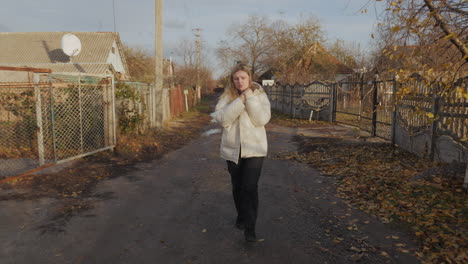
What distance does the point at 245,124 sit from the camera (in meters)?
3.62

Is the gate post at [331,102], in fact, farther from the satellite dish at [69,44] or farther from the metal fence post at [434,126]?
the satellite dish at [69,44]

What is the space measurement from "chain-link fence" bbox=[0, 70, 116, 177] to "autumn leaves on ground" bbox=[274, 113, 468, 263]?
15.6 ft

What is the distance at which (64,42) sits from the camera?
20.5m

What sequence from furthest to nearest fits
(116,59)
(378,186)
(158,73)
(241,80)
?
(116,59)
(158,73)
(378,186)
(241,80)

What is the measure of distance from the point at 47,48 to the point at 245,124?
33.1m

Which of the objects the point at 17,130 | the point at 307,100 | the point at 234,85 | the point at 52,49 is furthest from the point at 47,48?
the point at 234,85

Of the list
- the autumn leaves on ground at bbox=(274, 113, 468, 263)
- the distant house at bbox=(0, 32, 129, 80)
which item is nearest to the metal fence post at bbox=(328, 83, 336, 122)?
the autumn leaves on ground at bbox=(274, 113, 468, 263)

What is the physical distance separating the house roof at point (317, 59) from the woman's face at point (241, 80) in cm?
3294

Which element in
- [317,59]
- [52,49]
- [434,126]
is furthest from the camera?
[317,59]

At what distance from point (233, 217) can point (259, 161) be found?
1160 mm

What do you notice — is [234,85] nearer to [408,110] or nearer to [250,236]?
[250,236]

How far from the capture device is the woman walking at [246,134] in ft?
11.6

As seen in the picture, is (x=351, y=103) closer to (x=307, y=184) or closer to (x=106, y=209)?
(x=307, y=184)

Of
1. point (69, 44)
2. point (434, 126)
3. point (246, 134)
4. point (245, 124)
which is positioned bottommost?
point (434, 126)
